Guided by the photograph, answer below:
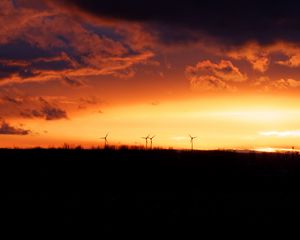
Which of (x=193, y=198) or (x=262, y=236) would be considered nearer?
(x=262, y=236)

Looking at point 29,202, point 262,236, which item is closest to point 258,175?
point 29,202

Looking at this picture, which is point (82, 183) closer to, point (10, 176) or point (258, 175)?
point (10, 176)

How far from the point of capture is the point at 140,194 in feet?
154

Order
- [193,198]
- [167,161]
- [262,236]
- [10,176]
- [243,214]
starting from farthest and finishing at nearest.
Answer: [167,161]
[10,176]
[193,198]
[243,214]
[262,236]

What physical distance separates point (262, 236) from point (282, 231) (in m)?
1.78

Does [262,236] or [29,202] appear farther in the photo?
[29,202]

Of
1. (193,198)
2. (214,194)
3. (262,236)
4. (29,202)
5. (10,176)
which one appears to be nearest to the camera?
(262,236)

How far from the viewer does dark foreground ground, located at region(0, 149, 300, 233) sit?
33719mm

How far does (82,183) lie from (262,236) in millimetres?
27906

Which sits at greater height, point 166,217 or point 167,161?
point 167,161

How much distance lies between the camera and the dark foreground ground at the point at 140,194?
33719 millimetres

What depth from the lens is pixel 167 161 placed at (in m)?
78.6

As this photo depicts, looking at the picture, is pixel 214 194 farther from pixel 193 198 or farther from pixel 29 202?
pixel 29 202

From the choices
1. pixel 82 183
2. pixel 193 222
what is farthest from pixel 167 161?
pixel 193 222
